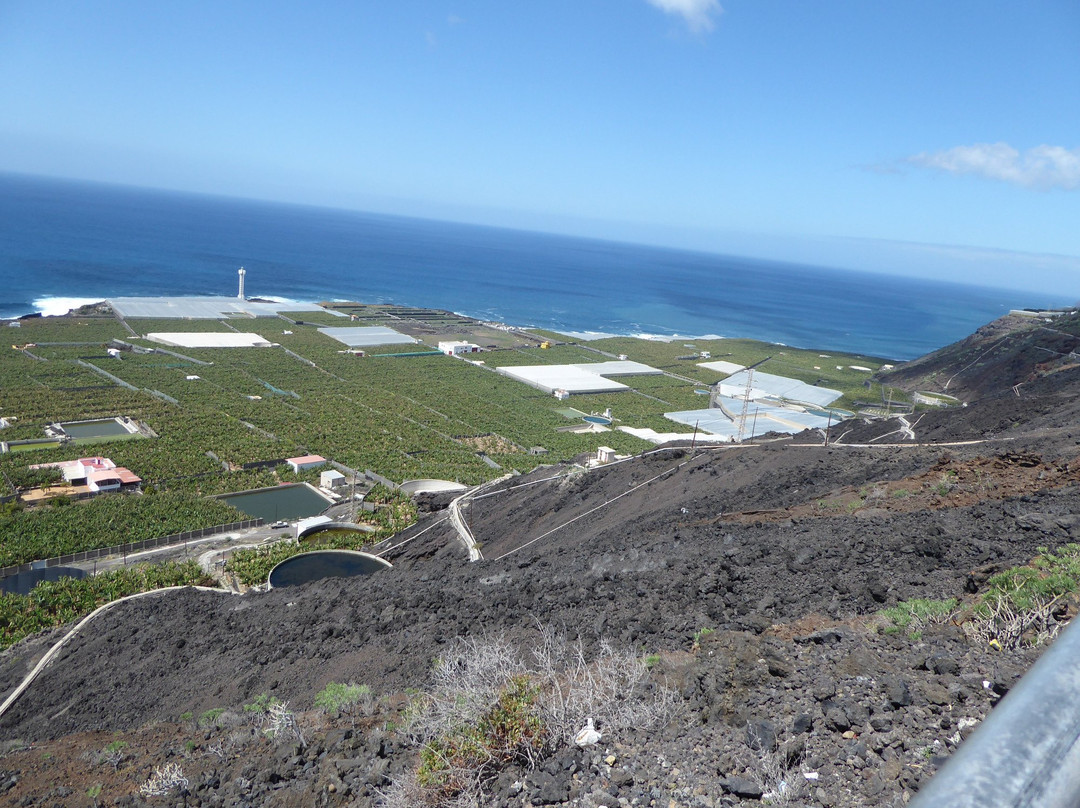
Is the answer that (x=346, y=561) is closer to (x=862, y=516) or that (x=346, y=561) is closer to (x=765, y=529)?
(x=765, y=529)

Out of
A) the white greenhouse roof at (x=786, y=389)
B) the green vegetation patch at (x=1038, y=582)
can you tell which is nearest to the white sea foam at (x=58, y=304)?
the white greenhouse roof at (x=786, y=389)

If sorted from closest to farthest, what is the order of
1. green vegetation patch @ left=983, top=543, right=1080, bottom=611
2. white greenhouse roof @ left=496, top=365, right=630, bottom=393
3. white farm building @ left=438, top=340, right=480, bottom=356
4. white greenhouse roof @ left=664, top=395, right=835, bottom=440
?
green vegetation patch @ left=983, top=543, right=1080, bottom=611
white greenhouse roof @ left=664, top=395, right=835, bottom=440
white greenhouse roof @ left=496, top=365, right=630, bottom=393
white farm building @ left=438, top=340, right=480, bottom=356

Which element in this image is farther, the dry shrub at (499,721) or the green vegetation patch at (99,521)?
the green vegetation patch at (99,521)

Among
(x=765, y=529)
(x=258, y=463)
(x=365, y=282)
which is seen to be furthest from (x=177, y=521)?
(x=365, y=282)

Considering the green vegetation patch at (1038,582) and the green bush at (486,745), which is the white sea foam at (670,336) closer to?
the green vegetation patch at (1038,582)

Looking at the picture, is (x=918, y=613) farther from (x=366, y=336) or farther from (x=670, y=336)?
(x=670, y=336)

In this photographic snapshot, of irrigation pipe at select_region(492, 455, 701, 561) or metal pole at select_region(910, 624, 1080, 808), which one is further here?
irrigation pipe at select_region(492, 455, 701, 561)

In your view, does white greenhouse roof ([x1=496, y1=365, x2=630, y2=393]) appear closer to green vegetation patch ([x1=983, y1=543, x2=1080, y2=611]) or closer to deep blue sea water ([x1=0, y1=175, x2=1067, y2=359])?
deep blue sea water ([x1=0, y1=175, x2=1067, y2=359])

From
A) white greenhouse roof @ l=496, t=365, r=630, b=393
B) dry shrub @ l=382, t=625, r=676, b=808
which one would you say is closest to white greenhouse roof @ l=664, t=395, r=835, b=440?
white greenhouse roof @ l=496, t=365, r=630, b=393
